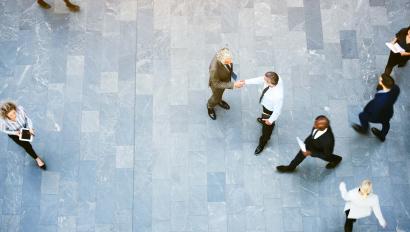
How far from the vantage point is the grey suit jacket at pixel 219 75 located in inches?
253

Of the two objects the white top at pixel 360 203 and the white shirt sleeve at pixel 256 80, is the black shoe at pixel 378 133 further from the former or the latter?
the white shirt sleeve at pixel 256 80

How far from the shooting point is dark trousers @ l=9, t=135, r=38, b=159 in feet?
21.9

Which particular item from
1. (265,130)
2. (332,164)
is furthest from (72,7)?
(332,164)

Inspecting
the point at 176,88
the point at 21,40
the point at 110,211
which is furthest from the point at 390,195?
the point at 21,40

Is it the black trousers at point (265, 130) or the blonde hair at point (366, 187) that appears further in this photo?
the black trousers at point (265, 130)

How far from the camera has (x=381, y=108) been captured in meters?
6.71

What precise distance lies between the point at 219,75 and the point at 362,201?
8.33ft

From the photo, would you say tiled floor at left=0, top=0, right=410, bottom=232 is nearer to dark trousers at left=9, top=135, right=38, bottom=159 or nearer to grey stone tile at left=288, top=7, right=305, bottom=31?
grey stone tile at left=288, top=7, right=305, bottom=31

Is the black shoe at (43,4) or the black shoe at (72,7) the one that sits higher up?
the black shoe at (72,7)

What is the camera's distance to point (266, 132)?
713cm

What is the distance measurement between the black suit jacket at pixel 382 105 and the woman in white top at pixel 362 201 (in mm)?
1432

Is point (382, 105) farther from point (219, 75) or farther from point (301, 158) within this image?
point (219, 75)

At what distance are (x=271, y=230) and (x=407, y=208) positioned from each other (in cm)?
215

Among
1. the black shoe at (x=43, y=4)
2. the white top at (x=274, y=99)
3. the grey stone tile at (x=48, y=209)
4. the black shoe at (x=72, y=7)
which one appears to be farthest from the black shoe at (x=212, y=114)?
the black shoe at (x=43, y=4)
